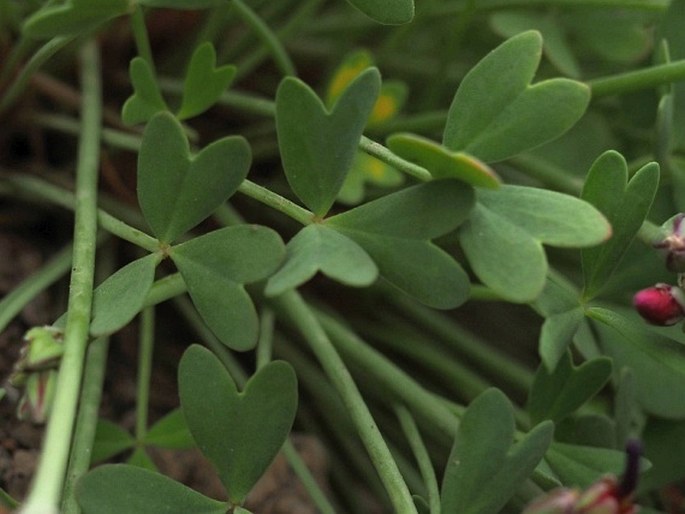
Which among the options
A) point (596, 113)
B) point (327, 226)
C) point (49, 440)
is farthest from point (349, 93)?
point (596, 113)

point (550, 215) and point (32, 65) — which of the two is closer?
point (550, 215)

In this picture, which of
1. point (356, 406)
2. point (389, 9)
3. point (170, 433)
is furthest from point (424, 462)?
point (389, 9)

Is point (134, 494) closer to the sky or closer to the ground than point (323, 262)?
closer to the ground

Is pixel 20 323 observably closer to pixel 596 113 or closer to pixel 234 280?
pixel 234 280

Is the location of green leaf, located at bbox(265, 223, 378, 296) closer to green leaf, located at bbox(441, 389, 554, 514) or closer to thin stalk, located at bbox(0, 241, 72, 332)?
green leaf, located at bbox(441, 389, 554, 514)

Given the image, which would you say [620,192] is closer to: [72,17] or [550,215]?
[550,215]

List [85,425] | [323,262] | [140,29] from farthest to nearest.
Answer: [140,29], [85,425], [323,262]

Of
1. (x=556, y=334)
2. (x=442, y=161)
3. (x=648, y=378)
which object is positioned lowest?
(x=648, y=378)
